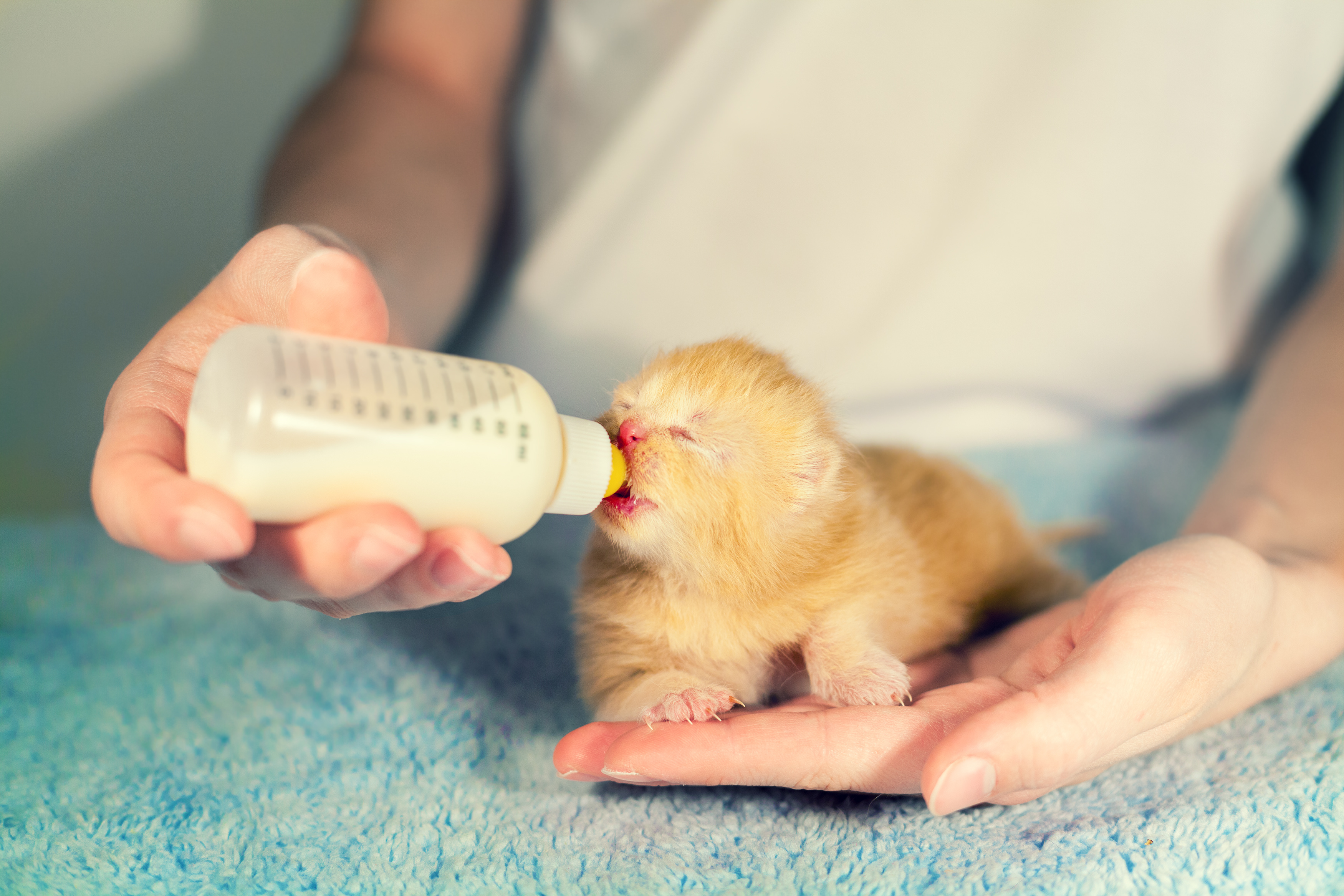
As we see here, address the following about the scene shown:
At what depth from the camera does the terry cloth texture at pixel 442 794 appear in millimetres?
1083

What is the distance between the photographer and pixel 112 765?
133 centimetres

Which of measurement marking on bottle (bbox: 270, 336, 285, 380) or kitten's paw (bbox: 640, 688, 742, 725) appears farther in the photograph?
kitten's paw (bbox: 640, 688, 742, 725)

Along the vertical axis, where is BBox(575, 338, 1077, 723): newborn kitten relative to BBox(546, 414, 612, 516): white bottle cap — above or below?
below

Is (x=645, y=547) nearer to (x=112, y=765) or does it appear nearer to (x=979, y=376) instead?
(x=112, y=765)

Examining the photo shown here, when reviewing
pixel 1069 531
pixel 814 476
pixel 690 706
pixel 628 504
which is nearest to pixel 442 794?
pixel 690 706

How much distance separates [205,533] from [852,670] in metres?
0.88

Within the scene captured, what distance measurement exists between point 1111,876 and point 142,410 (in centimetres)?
122

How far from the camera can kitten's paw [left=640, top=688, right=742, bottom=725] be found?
1249 mm

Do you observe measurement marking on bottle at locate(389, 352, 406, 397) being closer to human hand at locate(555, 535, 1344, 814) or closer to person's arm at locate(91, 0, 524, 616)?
person's arm at locate(91, 0, 524, 616)

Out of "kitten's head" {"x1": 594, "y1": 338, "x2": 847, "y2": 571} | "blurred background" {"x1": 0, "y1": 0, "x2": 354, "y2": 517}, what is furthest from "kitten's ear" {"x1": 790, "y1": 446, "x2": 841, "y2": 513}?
"blurred background" {"x1": 0, "y1": 0, "x2": 354, "y2": 517}

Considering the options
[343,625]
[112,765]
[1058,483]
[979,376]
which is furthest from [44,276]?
[1058,483]

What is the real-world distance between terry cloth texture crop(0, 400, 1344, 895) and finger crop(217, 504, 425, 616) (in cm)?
40

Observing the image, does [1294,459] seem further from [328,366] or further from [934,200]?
[328,366]

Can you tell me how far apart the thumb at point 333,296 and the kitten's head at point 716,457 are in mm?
425
